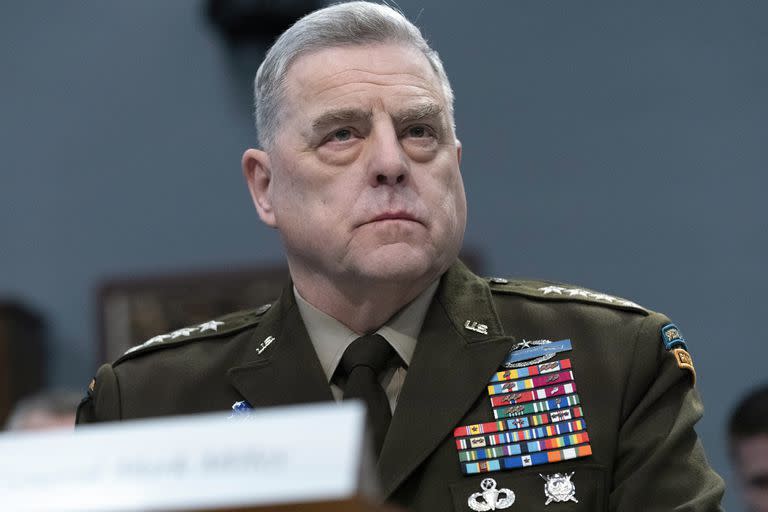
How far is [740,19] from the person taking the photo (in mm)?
4203

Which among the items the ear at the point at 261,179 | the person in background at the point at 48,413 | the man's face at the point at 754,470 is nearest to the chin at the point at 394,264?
the ear at the point at 261,179

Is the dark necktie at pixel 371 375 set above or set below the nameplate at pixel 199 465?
above

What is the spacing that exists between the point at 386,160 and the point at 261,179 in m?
0.38

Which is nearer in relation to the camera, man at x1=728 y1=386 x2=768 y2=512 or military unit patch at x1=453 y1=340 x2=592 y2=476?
military unit patch at x1=453 y1=340 x2=592 y2=476

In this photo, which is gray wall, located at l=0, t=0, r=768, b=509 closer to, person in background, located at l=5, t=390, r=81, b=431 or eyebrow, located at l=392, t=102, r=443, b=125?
person in background, located at l=5, t=390, r=81, b=431

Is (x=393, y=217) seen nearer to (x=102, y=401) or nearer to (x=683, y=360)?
(x=683, y=360)

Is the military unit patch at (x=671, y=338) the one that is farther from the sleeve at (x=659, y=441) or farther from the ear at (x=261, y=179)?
the ear at (x=261, y=179)

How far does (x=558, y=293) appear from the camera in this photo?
2.05 metres

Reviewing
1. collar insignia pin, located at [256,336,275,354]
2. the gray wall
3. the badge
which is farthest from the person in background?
the badge

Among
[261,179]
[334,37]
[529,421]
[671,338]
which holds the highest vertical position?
[334,37]

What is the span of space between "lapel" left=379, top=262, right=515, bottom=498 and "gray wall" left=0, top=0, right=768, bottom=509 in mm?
2225

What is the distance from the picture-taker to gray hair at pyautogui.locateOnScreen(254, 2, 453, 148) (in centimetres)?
202

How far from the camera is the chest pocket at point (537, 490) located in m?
1.74

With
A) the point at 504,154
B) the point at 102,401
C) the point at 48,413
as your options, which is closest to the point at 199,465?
the point at 102,401
